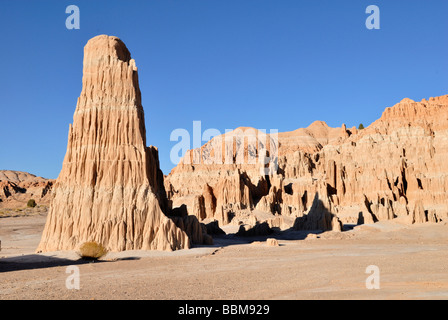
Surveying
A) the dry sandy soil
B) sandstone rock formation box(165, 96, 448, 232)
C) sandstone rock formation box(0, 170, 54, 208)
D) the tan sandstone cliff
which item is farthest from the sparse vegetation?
sandstone rock formation box(0, 170, 54, 208)

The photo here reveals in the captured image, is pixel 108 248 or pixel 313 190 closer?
pixel 108 248

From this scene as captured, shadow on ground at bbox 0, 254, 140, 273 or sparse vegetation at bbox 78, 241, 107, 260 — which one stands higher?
sparse vegetation at bbox 78, 241, 107, 260

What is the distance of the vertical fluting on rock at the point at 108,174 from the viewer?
2722cm

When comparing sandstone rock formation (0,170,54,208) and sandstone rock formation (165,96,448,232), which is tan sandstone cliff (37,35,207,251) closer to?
sandstone rock formation (165,96,448,232)

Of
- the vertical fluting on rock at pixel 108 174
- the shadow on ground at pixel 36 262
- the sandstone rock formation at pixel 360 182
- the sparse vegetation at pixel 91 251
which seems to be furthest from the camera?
the sandstone rock formation at pixel 360 182

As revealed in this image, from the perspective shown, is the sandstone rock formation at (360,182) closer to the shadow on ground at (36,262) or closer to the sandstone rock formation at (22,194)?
the shadow on ground at (36,262)

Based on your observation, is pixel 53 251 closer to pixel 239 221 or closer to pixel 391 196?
pixel 239 221

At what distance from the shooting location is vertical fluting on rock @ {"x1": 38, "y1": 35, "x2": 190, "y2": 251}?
27219 mm

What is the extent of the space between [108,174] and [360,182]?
6326cm

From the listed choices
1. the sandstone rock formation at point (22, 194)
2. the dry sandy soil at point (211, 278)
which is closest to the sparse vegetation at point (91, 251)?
the dry sandy soil at point (211, 278)

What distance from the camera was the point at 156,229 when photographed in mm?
28469
